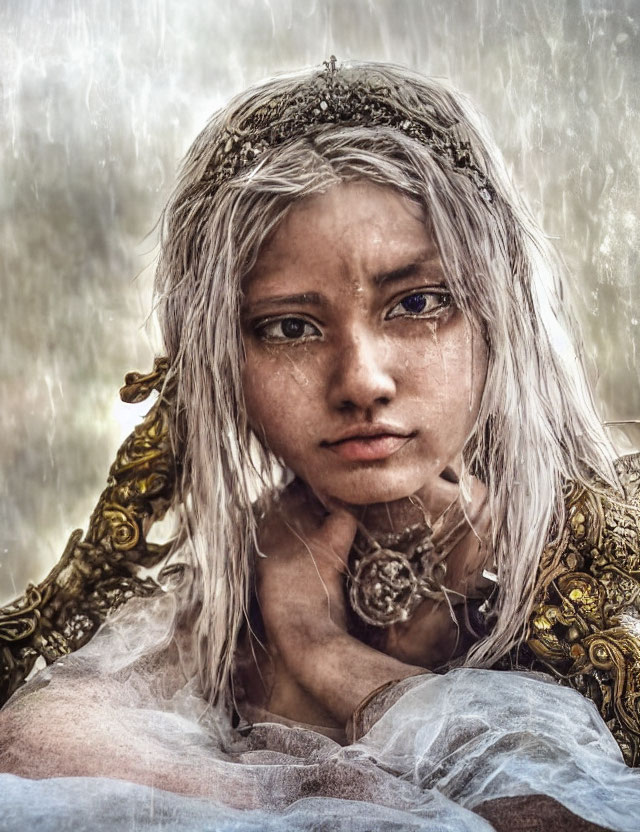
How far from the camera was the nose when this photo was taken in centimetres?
277

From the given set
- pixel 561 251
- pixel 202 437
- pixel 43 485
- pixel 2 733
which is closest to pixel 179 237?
pixel 202 437

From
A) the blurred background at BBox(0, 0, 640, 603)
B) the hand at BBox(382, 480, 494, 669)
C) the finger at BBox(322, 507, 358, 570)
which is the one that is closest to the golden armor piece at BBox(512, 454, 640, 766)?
the hand at BBox(382, 480, 494, 669)

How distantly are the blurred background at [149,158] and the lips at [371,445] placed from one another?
566 mm

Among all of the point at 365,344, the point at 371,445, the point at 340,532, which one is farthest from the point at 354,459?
the point at 365,344

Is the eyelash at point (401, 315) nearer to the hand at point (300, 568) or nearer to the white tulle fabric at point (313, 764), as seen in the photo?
the hand at point (300, 568)

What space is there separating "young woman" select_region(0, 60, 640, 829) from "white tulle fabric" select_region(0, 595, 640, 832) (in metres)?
0.01

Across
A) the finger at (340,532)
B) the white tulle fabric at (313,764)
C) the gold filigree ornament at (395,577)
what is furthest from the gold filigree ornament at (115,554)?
the gold filigree ornament at (395,577)

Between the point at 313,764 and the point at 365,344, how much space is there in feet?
3.36

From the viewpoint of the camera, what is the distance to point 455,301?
2.81m

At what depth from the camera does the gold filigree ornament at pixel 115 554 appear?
3010 mm

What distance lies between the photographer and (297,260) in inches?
110

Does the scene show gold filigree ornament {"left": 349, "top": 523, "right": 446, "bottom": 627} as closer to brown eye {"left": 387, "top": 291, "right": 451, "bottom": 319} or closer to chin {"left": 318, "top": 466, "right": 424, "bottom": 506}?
chin {"left": 318, "top": 466, "right": 424, "bottom": 506}

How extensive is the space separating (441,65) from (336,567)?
54.3 inches

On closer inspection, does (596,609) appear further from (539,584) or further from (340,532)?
(340,532)
